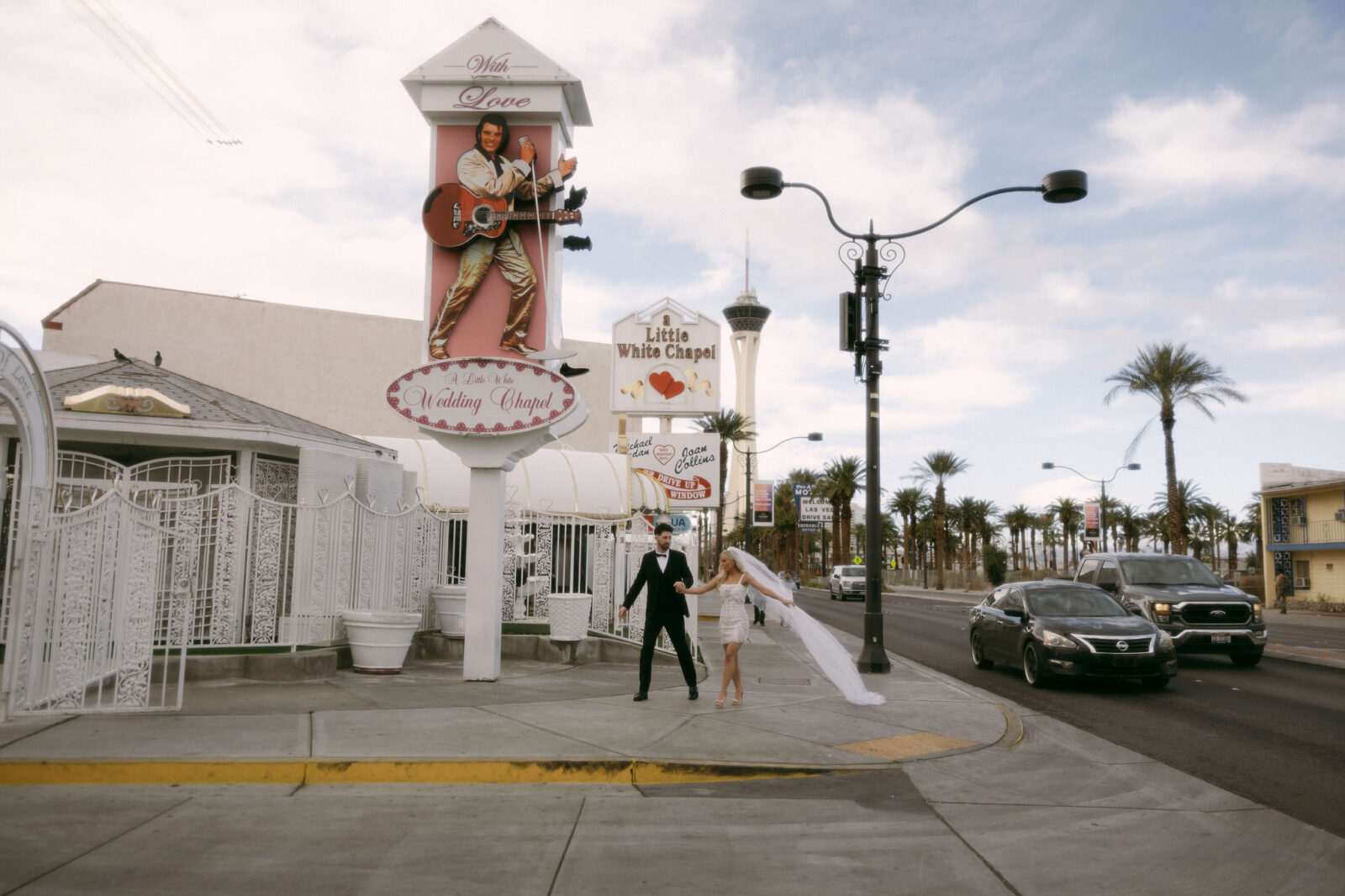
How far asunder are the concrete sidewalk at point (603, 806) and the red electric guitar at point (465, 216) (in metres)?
5.90

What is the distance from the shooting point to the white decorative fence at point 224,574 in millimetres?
8648

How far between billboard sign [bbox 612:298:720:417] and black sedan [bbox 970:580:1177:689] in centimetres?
1187

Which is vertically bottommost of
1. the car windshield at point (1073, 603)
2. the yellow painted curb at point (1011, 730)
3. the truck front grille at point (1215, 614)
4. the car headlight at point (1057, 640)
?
the yellow painted curb at point (1011, 730)

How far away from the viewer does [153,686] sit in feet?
35.2

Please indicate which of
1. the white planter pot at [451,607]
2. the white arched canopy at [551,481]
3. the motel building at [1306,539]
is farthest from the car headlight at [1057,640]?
the motel building at [1306,539]

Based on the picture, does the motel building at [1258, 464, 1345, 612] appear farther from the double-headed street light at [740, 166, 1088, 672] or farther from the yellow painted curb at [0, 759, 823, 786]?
the yellow painted curb at [0, 759, 823, 786]

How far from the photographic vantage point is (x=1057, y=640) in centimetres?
1288

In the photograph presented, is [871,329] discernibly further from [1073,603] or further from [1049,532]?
[1049,532]

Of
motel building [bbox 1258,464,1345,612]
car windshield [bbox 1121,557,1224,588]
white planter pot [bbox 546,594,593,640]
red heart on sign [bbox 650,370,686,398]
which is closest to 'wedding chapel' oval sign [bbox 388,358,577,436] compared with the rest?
white planter pot [bbox 546,594,593,640]

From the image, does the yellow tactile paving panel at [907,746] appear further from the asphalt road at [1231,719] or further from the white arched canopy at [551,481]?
the white arched canopy at [551,481]

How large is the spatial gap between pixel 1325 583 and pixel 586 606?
4757 cm

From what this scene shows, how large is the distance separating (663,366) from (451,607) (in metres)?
12.2

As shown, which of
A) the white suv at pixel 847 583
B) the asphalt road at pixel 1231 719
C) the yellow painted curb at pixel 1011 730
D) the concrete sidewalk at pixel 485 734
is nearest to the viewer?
the concrete sidewalk at pixel 485 734

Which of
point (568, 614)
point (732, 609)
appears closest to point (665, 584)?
point (732, 609)
